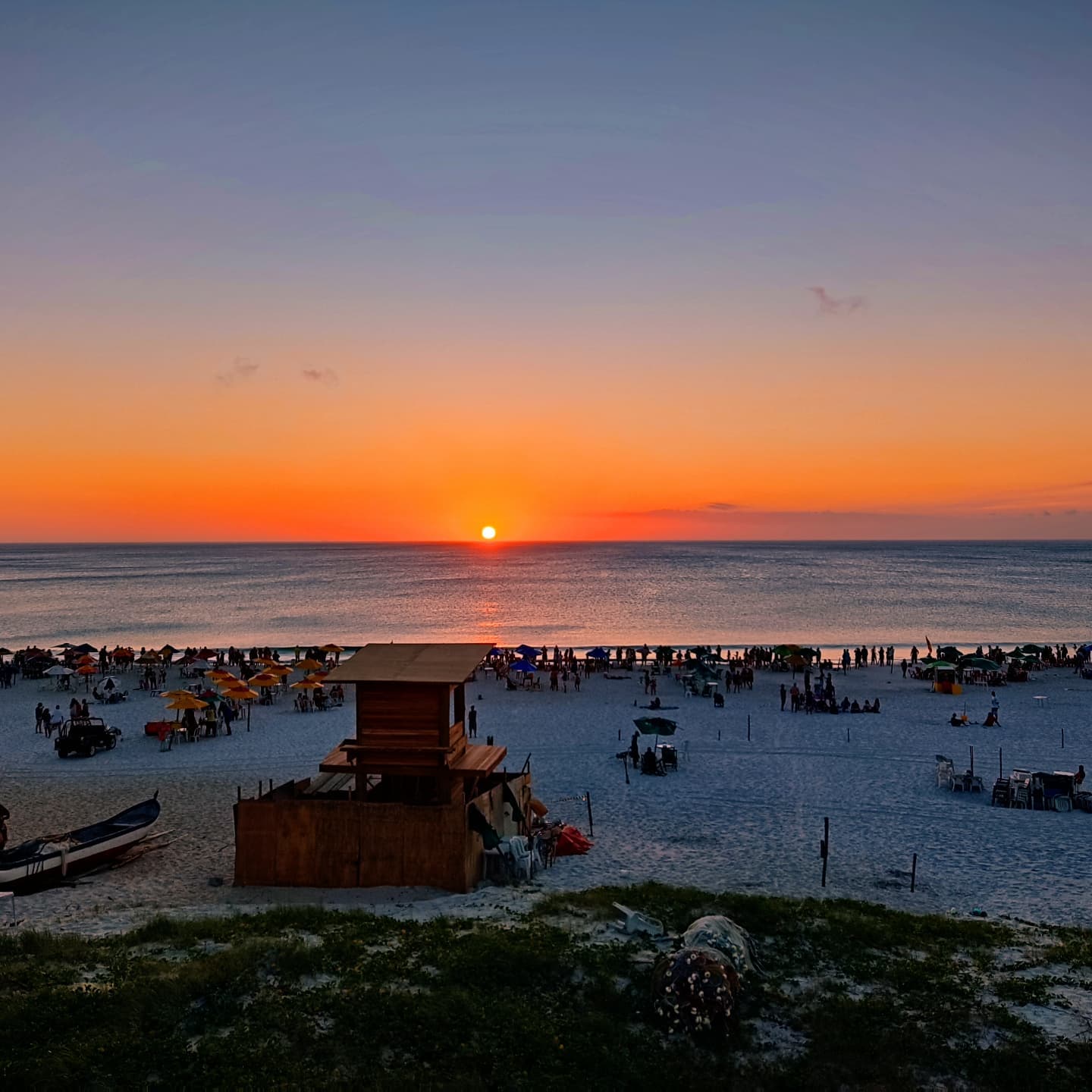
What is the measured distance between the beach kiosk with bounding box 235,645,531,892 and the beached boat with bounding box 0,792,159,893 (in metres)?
3.27

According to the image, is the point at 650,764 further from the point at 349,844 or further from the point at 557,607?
the point at 557,607

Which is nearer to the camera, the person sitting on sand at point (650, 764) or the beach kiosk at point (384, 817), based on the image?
the beach kiosk at point (384, 817)

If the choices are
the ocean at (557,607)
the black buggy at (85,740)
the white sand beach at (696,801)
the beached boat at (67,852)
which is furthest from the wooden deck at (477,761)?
the ocean at (557,607)

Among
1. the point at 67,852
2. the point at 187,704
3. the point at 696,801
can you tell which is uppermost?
the point at 187,704

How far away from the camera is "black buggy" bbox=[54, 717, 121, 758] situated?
27.2 metres

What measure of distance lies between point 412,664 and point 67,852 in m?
7.40

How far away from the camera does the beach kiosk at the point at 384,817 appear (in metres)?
15.3

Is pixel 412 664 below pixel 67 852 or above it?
above

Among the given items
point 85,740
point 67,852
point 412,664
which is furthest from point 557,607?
point 67,852

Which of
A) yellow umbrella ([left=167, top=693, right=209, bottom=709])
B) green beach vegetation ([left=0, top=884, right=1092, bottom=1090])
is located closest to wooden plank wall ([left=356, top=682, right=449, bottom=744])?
green beach vegetation ([left=0, top=884, right=1092, bottom=1090])

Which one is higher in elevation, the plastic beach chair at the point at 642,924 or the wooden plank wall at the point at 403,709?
the wooden plank wall at the point at 403,709

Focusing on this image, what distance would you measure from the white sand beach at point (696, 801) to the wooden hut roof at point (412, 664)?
147 inches

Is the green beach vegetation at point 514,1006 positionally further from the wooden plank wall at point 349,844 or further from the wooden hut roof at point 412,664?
the wooden hut roof at point 412,664

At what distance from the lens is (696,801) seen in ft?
71.1
